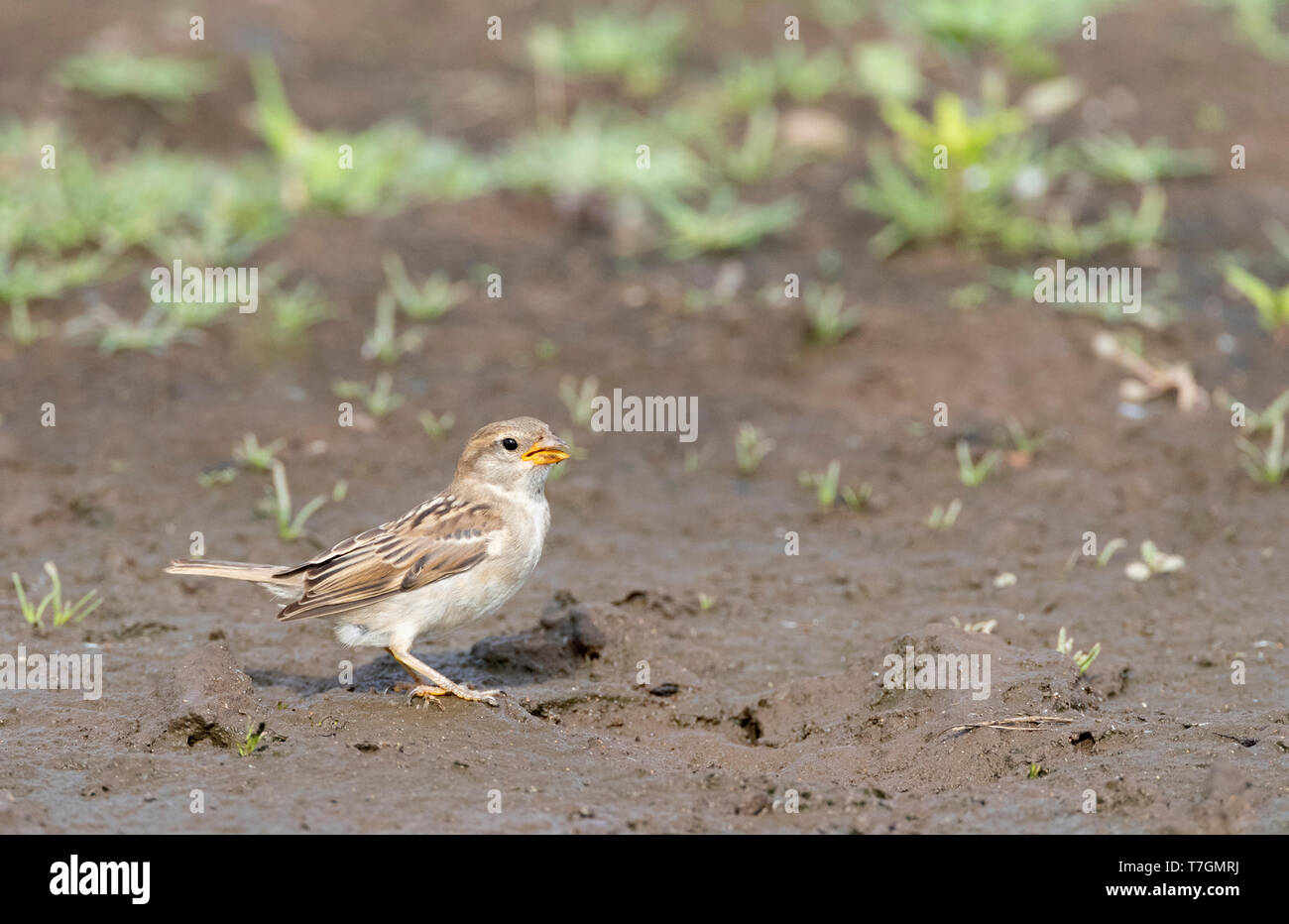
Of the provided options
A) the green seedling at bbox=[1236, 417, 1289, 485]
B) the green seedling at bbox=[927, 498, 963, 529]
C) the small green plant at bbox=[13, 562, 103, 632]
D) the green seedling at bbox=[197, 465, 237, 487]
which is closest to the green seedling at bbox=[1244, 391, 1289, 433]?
the green seedling at bbox=[1236, 417, 1289, 485]

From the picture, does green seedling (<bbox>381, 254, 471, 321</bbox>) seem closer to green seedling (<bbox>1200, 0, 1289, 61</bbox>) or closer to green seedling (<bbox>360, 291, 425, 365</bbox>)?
green seedling (<bbox>360, 291, 425, 365</bbox>)

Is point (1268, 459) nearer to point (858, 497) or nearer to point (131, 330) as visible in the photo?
point (858, 497)

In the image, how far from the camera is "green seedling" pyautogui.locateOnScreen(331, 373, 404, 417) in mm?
9180

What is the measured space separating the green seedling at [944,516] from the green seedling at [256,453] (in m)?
3.64

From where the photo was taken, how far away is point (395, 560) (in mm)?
6465

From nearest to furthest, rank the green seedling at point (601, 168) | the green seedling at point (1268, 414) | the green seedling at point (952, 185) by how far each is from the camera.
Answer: the green seedling at point (1268, 414), the green seedling at point (952, 185), the green seedling at point (601, 168)

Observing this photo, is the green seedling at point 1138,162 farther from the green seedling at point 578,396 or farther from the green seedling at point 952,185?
the green seedling at point 578,396

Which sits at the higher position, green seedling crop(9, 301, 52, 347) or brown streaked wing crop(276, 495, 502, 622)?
green seedling crop(9, 301, 52, 347)

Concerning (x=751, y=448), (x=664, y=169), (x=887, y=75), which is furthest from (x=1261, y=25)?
(x=751, y=448)

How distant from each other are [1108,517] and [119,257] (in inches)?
259

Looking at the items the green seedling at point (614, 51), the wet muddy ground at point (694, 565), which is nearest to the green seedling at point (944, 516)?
the wet muddy ground at point (694, 565)

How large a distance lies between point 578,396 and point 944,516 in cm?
235

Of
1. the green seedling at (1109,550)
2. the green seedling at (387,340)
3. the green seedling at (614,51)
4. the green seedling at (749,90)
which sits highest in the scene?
the green seedling at (614,51)

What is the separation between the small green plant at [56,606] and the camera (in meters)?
7.07
